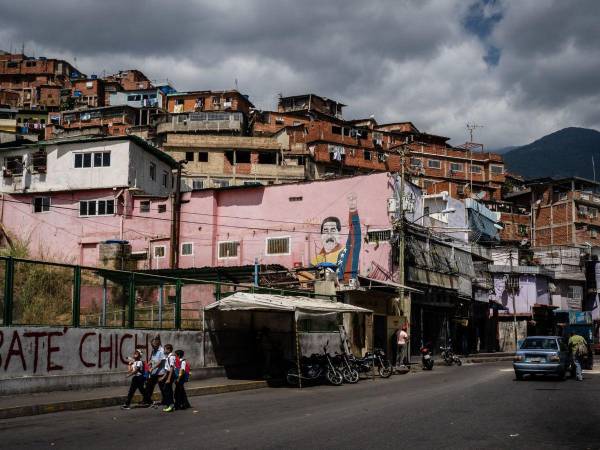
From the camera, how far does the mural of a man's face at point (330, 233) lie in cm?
4641

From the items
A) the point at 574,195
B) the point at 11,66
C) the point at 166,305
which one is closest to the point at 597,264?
the point at 574,195

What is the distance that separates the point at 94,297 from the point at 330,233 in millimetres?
29364

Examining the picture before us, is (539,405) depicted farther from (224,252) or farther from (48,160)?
(48,160)

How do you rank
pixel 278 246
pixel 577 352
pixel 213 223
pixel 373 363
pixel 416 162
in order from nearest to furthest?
1. pixel 577 352
2. pixel 373 363
3. pixel 278 246
4. pixel 213 223
5. pixel 416 162

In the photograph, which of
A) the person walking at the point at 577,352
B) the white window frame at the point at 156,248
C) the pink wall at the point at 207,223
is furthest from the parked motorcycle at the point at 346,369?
the white window frame at the point at 156,248

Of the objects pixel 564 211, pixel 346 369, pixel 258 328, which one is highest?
pixel 564 211

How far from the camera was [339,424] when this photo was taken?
12.0 m

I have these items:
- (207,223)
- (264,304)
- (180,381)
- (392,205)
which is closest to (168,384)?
(180,381)

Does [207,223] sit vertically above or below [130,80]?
below

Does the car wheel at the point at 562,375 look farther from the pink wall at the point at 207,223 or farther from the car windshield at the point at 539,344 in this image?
the pink wall at the point at 207,223

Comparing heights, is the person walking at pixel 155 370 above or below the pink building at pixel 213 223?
below

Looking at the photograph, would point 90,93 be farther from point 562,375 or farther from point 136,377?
point 136,377

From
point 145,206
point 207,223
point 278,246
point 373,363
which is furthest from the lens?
point 145,206

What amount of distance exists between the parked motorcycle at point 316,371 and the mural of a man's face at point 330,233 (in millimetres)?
23095
